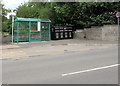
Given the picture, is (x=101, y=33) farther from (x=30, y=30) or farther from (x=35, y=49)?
(x=35, y=49)

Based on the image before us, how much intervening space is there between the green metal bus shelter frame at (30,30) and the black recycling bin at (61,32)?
1027mm

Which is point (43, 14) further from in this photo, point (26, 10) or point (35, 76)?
point (35, 76)

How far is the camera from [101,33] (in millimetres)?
18781

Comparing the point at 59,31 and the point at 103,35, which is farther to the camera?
the point at 59,31

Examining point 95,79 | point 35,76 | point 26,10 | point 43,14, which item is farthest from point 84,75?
point 26,10

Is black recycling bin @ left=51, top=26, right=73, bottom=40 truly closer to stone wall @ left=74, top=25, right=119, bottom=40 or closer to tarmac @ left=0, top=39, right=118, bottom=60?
stone wall @ left=74, top=25, right=119, bottom=40

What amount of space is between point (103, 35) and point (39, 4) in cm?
1805

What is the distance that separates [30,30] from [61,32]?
446 centimetres

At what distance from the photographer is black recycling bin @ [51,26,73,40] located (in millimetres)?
19609

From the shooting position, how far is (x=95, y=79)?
189 inches

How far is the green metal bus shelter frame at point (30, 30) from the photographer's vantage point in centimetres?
1713

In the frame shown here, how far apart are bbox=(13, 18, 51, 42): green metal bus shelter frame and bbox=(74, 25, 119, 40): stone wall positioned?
5.54 m

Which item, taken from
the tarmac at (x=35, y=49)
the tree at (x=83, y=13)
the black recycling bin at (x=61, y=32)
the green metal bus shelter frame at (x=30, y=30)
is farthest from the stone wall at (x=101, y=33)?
the green metal bus shelter frame at (x=30, y=30)

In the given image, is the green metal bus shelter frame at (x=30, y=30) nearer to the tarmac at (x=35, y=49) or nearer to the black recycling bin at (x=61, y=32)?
the black recycling bin at (x=61, y=32)
